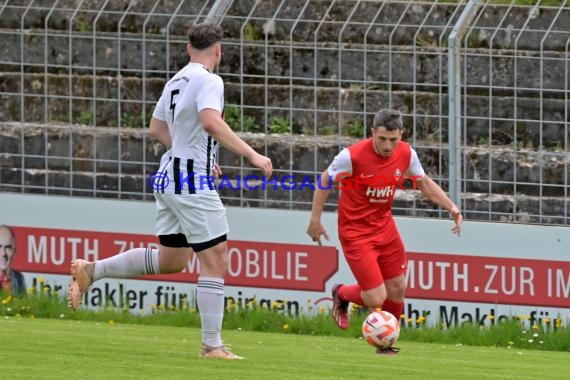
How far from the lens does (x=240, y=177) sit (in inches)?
567

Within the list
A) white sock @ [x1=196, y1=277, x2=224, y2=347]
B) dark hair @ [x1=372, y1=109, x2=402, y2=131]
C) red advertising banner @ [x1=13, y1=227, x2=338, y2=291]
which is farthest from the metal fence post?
white sock @ [x1=196, y1=277, x2=224, y2=347]

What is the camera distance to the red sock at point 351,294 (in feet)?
38.2

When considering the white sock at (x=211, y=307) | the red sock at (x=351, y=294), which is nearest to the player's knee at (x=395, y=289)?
the red sock at (x=351, y=294)

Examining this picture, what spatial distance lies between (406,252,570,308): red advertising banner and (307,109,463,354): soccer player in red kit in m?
A: 1.48

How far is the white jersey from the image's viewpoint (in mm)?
9414

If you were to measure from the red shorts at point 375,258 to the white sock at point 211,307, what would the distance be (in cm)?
204

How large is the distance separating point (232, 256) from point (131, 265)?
12.3ft

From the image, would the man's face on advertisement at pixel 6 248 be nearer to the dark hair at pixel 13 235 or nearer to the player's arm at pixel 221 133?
the dark hair at pixel 13 235

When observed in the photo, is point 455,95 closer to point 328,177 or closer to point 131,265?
point 328,177

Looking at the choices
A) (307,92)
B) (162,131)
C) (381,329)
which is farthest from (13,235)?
(381,329)

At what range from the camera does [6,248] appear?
1433 centimetres

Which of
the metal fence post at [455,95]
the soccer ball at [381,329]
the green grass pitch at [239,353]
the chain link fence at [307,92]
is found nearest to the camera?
the green grass pitch at [239,353]

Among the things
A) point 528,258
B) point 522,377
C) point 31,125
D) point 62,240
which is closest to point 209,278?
point 522,377

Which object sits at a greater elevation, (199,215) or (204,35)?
(204,35)
